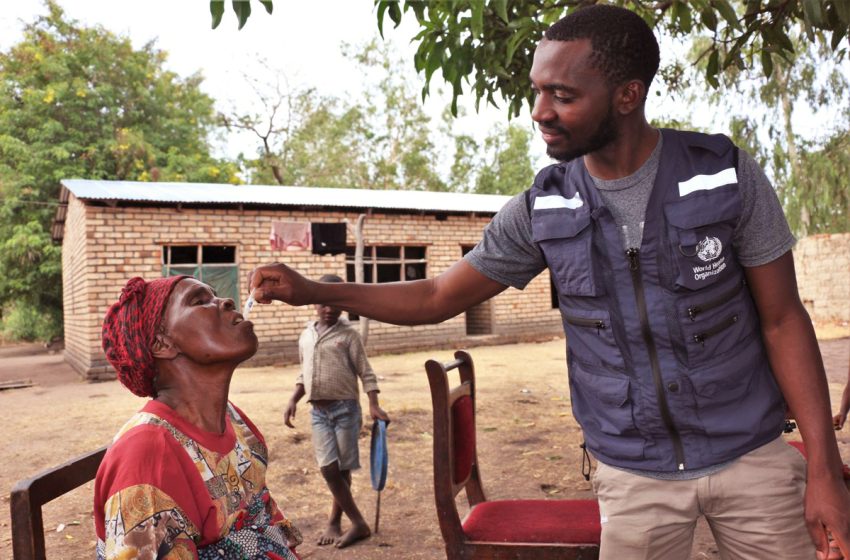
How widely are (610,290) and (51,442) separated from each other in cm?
765

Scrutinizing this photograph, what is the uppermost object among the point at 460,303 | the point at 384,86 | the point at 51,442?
the point at 384,86

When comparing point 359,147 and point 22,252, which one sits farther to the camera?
point 359,147

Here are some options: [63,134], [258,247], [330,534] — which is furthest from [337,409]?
[63,134]

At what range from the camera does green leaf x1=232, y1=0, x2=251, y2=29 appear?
1.85 meters

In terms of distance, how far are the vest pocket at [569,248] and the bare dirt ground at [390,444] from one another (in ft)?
9.28

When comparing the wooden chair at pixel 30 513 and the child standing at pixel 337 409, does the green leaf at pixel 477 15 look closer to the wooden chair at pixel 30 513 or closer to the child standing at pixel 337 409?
the wooden chair at pixel 30 513

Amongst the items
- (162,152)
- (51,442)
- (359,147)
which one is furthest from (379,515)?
(359,147)

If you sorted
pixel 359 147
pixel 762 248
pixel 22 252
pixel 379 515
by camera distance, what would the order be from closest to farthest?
pixel 762 248, pixel 379 515, pixel 22 252, pixel 359 147

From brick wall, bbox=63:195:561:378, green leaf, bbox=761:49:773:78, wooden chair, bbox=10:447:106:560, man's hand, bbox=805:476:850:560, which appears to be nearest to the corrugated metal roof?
brick wall, bbox=63:195:561:378

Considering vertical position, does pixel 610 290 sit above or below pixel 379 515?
above

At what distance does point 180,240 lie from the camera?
43.3 feet

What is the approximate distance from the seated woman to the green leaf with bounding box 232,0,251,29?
0.73m

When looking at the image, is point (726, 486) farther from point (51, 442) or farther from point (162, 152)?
point (162, 152)

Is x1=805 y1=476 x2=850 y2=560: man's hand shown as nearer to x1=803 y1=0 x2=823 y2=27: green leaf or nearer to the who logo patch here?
the who logo patch
